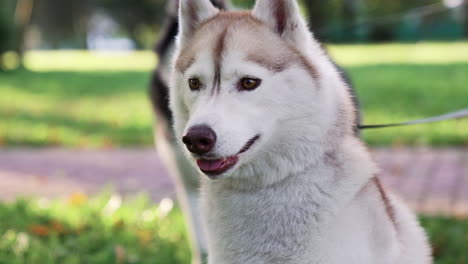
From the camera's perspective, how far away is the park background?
541 centimetres

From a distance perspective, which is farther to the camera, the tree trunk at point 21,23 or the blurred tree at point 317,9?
the blurred tree at point 317,9

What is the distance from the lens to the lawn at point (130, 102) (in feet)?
34.8

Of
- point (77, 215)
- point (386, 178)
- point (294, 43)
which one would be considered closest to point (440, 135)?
point (386, 178)

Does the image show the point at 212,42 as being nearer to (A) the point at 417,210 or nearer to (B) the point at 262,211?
(B) the point at 262,211

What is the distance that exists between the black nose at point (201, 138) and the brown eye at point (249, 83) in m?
0.28

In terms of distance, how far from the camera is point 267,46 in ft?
9.34

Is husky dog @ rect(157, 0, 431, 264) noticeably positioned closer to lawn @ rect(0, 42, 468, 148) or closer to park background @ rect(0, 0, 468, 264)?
park background @ rect(0, 0, 468, 264)

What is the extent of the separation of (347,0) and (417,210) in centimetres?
4011

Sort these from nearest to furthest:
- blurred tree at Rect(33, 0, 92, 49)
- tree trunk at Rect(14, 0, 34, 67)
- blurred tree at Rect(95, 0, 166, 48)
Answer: tree trunk at Rect(14, 0, 34, 67)
blurred tree at Rect(95, 0, 166, 48)
blurred tree at Rect(33, 0, 92, 49)

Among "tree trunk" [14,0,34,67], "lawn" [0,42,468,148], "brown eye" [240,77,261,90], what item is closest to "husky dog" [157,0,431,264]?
"brown eye" [240,77,261,90]

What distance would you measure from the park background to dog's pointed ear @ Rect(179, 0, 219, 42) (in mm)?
743

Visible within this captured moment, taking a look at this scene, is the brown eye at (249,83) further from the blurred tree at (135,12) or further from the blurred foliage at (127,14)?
the blurred tree at (135,12)

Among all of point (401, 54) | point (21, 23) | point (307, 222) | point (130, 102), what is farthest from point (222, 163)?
point (401, 54)

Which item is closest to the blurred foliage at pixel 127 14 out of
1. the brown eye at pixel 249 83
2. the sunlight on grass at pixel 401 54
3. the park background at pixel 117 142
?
the sunlight on grass at pixel 401 54
